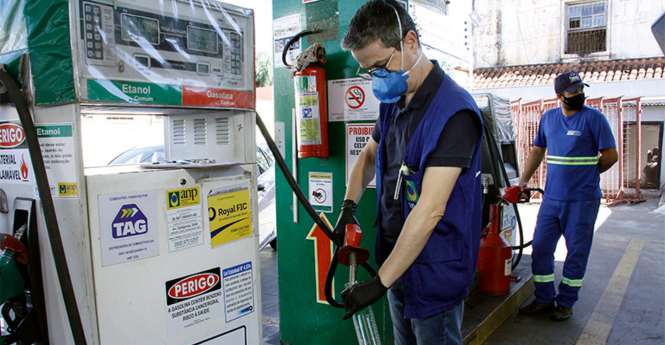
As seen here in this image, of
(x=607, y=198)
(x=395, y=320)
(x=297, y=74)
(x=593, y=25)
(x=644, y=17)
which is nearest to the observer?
(x=395, y=320)

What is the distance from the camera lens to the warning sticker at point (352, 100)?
271 cm

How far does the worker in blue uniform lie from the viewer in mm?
3775

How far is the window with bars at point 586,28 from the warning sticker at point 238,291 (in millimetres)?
17485

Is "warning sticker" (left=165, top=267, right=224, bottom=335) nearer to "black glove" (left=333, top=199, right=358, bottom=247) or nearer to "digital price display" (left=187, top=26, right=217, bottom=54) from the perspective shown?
"black glove" (left=333, top=199, right=358, bottom=247)

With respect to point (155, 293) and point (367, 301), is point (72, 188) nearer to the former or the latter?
point (155, 293)

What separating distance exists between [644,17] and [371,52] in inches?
677

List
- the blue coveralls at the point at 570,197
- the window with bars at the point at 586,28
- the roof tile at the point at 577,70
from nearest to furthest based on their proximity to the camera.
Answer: the blue coveralls at the point at 570,197 → the roof tile at the point at 577,70 → the window with bars at the point at 586,28

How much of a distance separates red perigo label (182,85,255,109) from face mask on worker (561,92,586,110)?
10.1 ft

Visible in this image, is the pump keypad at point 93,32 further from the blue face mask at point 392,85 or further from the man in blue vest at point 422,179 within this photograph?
the blue face mask at point 392,85

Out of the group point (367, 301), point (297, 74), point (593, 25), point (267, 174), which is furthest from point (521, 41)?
point (367, 301)

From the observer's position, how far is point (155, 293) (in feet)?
5.15

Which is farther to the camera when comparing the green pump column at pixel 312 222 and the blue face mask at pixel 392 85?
the green pump column at pixel 312 222

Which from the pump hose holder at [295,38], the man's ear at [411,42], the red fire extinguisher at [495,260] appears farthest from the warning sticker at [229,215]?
the red fire extinguisher at [495,260]

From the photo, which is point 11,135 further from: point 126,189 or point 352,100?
point 352,100
